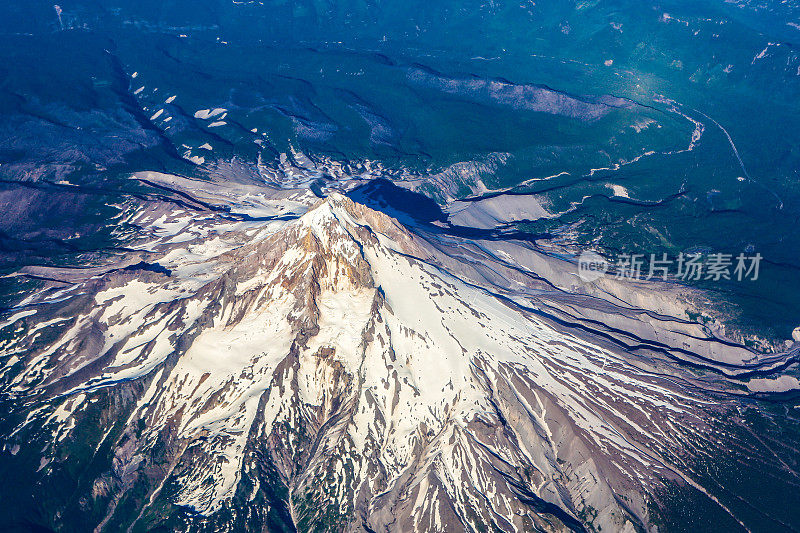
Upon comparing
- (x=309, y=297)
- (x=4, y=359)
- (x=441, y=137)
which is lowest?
(x=441, y=137)

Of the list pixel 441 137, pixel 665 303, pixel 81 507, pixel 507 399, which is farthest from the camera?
pixel 441 137

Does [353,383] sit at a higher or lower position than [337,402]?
higher

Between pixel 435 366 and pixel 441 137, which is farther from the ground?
pixel 435 366

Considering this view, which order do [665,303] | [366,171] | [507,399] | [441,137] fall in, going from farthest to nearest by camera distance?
[441,137]
[366,171]
[665,303]
[507,399]

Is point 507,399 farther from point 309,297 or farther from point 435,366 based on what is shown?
point 309,297

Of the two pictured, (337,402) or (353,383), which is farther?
(337,402)

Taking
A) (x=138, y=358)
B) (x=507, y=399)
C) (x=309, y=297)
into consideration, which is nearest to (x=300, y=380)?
(x=309, y=297)

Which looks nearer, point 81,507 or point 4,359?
point 81,507
